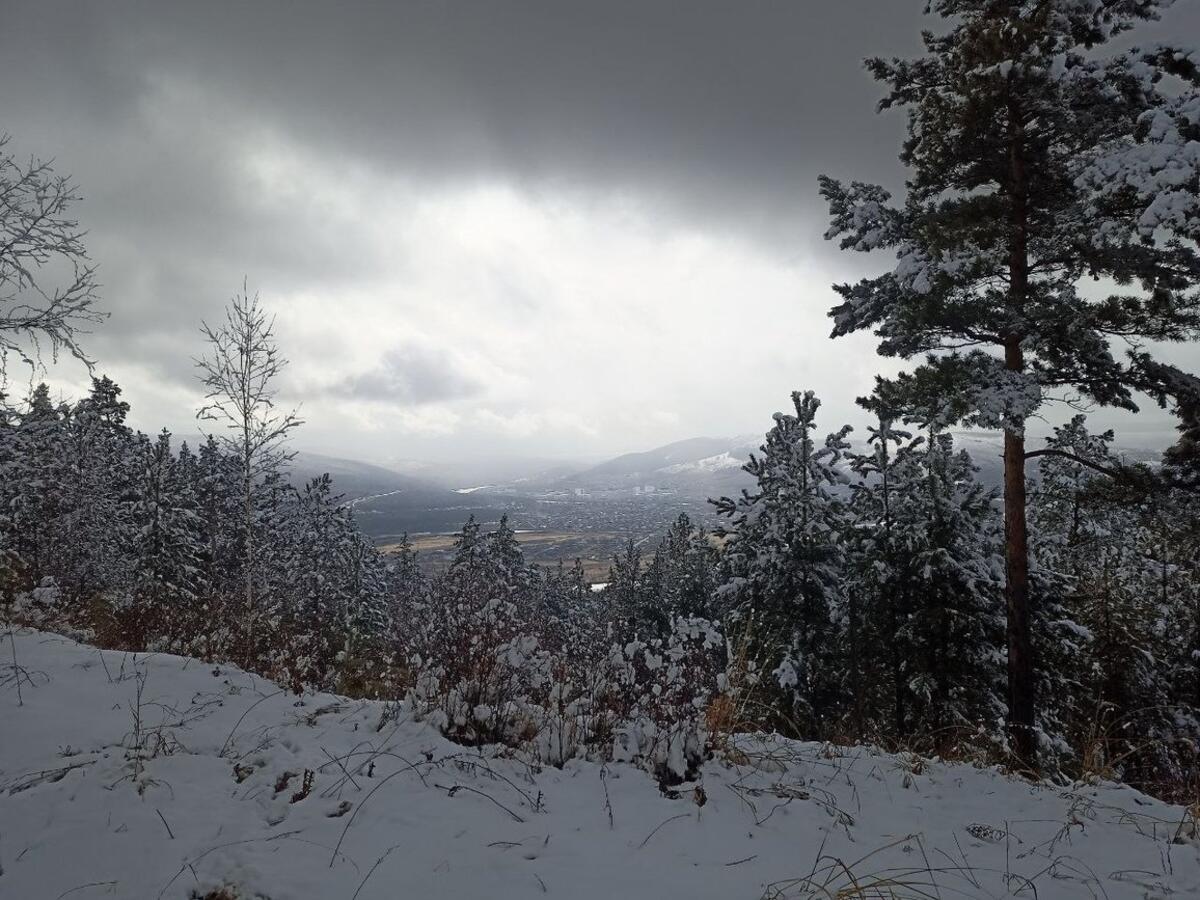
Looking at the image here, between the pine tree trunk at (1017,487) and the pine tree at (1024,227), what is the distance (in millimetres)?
23

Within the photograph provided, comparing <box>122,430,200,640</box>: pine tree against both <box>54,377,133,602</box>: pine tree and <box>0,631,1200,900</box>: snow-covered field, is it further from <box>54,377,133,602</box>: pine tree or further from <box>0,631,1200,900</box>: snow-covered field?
<box>0,631,1200,900</box>: snow-covered field

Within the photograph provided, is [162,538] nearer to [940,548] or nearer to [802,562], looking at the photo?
[802,562]

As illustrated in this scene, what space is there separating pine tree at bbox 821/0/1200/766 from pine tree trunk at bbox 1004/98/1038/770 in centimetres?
2

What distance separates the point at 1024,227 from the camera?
907cm

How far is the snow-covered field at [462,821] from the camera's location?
2.40 metres

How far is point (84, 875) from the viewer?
2227 mm

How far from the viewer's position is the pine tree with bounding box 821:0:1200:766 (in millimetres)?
8078

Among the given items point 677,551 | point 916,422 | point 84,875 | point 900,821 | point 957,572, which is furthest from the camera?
point 677,551

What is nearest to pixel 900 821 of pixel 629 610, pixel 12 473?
pixel 12 473

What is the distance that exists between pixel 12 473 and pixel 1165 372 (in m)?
36.8

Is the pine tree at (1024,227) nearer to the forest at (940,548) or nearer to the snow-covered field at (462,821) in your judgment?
the forest at (940,548)

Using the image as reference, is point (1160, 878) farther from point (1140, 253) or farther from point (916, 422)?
point (1140, 253)

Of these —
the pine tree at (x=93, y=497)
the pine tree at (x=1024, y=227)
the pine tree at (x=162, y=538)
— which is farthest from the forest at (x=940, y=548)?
the pine tree at (x=93, y=497)

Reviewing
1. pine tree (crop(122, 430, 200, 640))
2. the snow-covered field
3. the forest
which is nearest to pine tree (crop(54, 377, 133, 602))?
pine tree (crop(122, 430, 200, 640))
